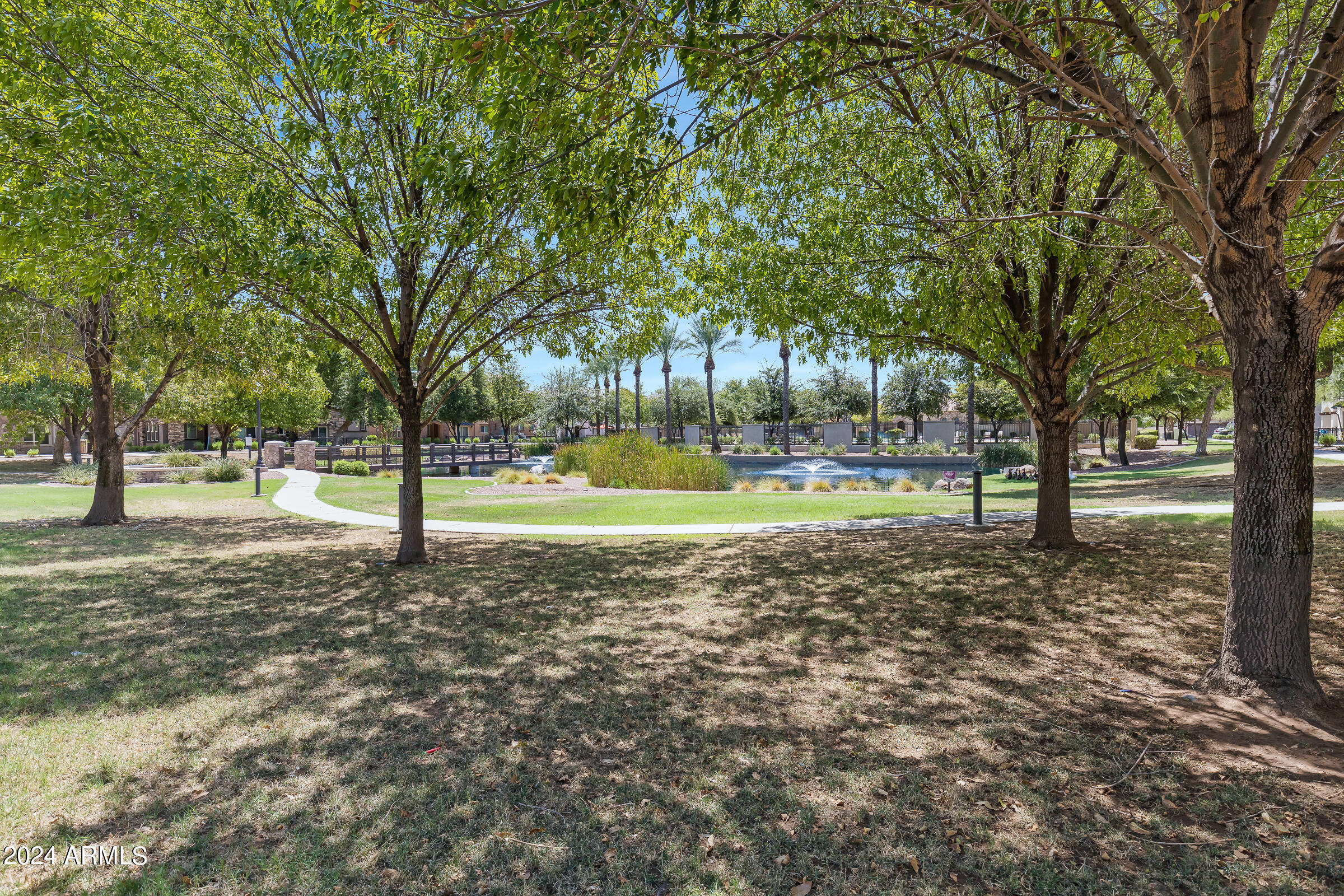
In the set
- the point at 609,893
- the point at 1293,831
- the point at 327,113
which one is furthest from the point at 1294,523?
the point at 327,113

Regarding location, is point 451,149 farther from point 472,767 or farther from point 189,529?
point 189,529

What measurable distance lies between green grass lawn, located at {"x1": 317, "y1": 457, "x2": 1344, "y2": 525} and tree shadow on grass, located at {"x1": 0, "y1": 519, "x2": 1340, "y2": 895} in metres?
6.02

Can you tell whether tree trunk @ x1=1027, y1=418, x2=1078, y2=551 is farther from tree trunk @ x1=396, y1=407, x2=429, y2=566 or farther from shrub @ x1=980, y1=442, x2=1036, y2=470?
shrub @ x1=980, y1=442, x2=1036, y2=470

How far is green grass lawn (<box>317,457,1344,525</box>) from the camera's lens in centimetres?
1470

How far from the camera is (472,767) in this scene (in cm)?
382

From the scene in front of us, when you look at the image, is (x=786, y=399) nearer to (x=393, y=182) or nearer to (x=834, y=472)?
(x=834, y=472)

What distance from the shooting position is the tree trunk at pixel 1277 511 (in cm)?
445

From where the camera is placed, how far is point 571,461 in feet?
93.4

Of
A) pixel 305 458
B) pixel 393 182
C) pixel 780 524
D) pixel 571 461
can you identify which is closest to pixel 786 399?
pixel 571 461

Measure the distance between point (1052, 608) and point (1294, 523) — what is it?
2.70 metres

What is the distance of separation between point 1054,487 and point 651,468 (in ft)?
47.7

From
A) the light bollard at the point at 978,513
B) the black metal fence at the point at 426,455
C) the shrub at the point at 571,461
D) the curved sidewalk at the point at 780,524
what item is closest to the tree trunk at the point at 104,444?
the curved sidewalk at the point at 780,524

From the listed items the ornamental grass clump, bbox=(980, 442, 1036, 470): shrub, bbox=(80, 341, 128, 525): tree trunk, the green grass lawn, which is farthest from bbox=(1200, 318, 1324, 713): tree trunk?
bbox=(980, 442, 1036, 470): shrub

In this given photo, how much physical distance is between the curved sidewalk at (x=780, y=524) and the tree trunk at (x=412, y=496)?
3051mm
